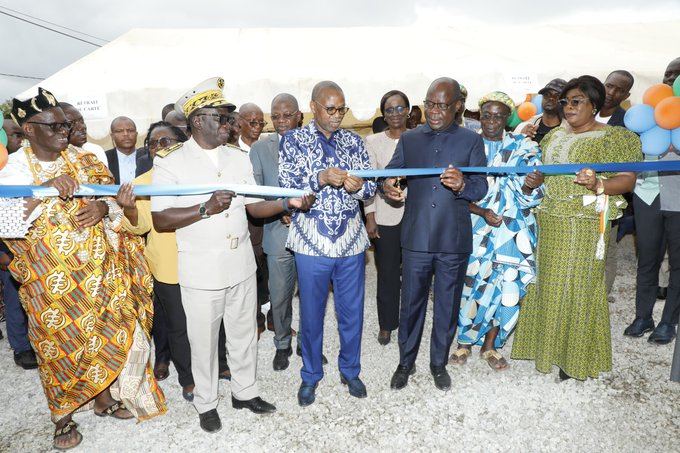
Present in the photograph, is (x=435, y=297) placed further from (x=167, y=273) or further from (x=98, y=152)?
(x=98, y=152)

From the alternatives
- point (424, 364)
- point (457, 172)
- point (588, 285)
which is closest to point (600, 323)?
point (588, 285)

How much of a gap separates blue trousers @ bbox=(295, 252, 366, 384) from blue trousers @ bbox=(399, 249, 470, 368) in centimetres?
41

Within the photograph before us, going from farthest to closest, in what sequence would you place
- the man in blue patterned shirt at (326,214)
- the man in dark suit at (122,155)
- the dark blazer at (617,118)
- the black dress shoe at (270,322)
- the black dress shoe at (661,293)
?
the black dress shoe at (661,293) → the black dress shoe at (270,322) → the man in dark suit at (122,155) → the dark blazer at (617,118) → the man in blue patterned shirt at (326,214)

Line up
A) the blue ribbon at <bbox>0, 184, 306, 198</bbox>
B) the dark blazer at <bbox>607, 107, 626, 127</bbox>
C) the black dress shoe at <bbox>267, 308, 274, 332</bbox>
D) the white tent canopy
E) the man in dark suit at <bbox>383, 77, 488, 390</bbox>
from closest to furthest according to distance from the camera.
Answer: the blue ribbon at <bbox>0, 184, 306, 198</bbox>, the man in dark suit at <bbox>383, 77, 488, 390</bbox>, the dark blazer at <bbox>607, 107, 626, 127</bbox>, the black dress shoe at <bbox>267, 308, 274, 332</bbox>, the white tent canopy

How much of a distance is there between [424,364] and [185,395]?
210 centimetres

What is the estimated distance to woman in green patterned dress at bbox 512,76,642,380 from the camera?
10.5 ft

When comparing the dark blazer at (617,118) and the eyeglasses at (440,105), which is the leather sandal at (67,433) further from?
the dark blazer at (617,118)

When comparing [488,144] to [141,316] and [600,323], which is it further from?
[141,316]

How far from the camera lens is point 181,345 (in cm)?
340

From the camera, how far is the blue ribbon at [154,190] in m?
2.56

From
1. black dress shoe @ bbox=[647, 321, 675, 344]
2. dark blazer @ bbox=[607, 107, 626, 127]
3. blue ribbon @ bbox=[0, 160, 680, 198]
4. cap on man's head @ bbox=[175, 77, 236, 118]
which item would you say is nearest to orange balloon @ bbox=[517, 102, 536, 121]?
dark blazer @ bbox=[607, 107, 626, 127]

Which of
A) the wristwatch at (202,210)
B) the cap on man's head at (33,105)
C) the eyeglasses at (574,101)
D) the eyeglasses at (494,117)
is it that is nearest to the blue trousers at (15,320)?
the cap on man's head at (33,105)

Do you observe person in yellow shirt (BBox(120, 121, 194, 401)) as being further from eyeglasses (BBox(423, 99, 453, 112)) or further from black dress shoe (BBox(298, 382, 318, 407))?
eyeglasses (BBox(423, 99, 453, 112))

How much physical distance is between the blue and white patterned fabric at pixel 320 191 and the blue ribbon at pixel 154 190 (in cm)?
18
